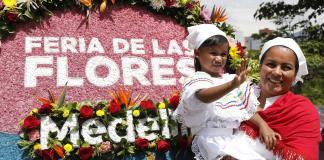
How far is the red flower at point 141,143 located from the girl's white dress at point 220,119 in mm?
484

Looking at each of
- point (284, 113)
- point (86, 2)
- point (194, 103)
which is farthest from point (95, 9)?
point (284, 113)

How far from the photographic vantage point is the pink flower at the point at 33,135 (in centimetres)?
320

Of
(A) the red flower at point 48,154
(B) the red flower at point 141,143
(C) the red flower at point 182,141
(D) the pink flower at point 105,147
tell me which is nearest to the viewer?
(A) the red flower at point 48,154

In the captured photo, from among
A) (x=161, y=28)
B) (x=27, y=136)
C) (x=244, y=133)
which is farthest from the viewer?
(x=161, y=28)

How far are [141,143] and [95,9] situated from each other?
118 cm

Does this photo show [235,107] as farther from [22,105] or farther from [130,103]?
[22,105]

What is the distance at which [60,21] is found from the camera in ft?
12.0

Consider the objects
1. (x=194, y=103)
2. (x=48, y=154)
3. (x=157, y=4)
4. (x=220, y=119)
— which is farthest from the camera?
(x=157, y=4)

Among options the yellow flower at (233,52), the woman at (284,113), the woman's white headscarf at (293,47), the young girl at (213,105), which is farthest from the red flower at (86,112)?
the yellow flower at (233,52)

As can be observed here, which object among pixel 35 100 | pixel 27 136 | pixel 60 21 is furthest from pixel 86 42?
pixel 27 136

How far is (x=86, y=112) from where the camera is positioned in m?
3.23

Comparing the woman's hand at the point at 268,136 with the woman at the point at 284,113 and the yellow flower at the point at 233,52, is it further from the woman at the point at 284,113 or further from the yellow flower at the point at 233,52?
the yellow flower at the point at 233,52

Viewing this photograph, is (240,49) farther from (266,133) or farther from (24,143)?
(24,143)

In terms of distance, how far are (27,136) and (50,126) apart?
0.17 meters
